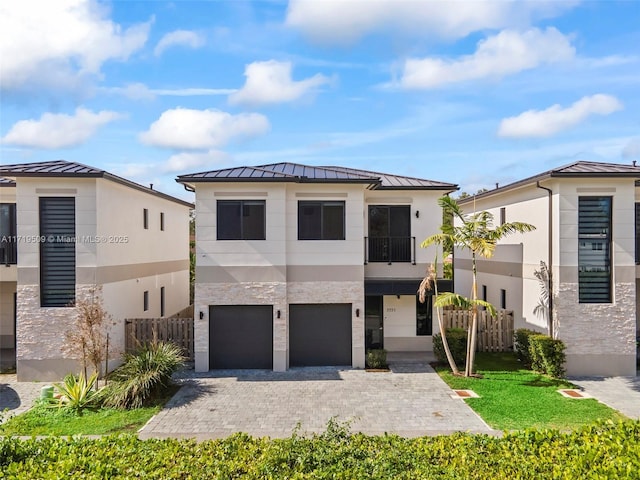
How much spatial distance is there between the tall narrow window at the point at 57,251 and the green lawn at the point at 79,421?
11.9 ft

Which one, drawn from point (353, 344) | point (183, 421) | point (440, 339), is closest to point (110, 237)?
point (183, 421)

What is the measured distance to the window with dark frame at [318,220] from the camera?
14.2 metres

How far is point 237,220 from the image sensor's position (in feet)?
45.5

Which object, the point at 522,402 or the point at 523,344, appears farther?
the point at 523,344

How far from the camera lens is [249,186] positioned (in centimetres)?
1378

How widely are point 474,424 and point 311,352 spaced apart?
5955 mm

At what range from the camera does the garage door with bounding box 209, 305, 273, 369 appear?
1390 cm

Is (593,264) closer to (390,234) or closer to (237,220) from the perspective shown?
(390,234)

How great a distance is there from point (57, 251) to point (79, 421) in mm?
5648

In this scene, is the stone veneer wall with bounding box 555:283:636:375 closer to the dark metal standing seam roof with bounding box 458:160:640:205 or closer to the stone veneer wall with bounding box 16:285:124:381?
the dark metal standing seam roof with bounding box 458:160:640:205

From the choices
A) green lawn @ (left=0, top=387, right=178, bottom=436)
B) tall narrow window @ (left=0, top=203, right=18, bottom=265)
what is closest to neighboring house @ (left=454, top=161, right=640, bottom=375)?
green lawn @ (left=0, top=387, right=178, bottom=436)

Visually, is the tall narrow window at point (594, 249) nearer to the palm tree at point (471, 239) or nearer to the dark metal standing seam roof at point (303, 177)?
the palm tree at point (471, 239)

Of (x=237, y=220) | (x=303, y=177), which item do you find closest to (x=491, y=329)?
(x=303, y=177)

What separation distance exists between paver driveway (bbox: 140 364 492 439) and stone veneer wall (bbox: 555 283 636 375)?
4434mm
